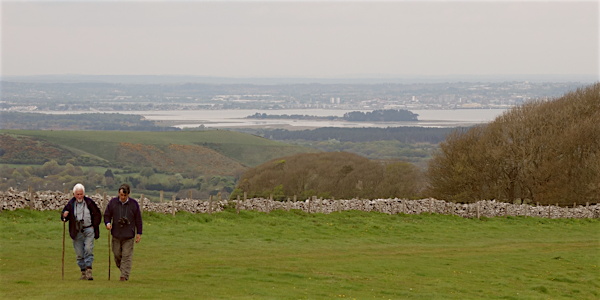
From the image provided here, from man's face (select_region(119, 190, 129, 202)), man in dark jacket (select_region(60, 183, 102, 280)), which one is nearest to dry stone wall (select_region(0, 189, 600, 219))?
man in dark jacket (select_region(60, 183, 102, 280))

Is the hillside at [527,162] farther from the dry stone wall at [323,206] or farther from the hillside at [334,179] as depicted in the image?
the hillside at [334,179]

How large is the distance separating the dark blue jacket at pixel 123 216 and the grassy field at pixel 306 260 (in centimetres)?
122

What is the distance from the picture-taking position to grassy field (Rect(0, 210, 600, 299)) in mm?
20125

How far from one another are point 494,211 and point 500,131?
2197 cm

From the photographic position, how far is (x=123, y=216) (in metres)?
19.3

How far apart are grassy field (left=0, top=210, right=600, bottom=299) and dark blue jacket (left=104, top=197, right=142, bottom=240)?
4.01 ft

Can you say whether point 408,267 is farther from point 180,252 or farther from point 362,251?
point 180,252

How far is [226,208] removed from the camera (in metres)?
40.6

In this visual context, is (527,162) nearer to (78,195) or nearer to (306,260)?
(306,260)

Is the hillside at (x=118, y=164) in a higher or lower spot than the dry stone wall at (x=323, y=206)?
lower

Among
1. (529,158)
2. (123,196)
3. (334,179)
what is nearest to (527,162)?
(529,158)

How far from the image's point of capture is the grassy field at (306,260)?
20125mm

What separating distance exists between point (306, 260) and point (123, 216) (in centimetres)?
936

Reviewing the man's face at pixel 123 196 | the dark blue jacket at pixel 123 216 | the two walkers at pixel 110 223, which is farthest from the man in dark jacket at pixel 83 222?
the man's face at pixel 123 196
